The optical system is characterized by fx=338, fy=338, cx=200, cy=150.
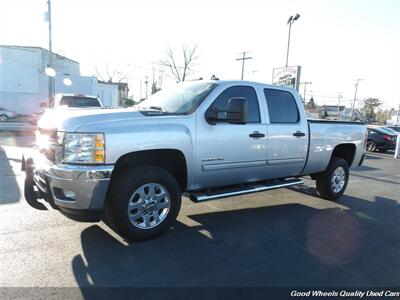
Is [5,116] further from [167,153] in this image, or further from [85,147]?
[85,147]

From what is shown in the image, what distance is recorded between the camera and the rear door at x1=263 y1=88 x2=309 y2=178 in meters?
5.36

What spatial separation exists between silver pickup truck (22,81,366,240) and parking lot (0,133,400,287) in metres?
0.42

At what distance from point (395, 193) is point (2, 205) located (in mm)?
8003

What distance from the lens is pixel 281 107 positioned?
5.61 metres

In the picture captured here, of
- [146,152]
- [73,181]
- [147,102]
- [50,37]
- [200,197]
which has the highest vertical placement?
[50,37]

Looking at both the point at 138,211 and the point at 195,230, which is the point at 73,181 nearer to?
the point at 138,211

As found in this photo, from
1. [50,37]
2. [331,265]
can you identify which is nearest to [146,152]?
[331,265]

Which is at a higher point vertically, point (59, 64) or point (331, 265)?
point (59, 64)

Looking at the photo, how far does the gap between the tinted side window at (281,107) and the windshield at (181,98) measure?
3.69 feet

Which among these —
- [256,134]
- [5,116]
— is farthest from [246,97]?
[5,116]

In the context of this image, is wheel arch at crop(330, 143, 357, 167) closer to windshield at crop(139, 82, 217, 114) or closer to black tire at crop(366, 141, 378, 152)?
windshield at crop(139, 82, 217, 114)

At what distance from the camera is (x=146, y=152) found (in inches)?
162

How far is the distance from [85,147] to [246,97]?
2.54 meters

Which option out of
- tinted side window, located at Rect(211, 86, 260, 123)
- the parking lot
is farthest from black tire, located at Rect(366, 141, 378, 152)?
tinted side window, located at Rect(211, 86, 260, 123)
